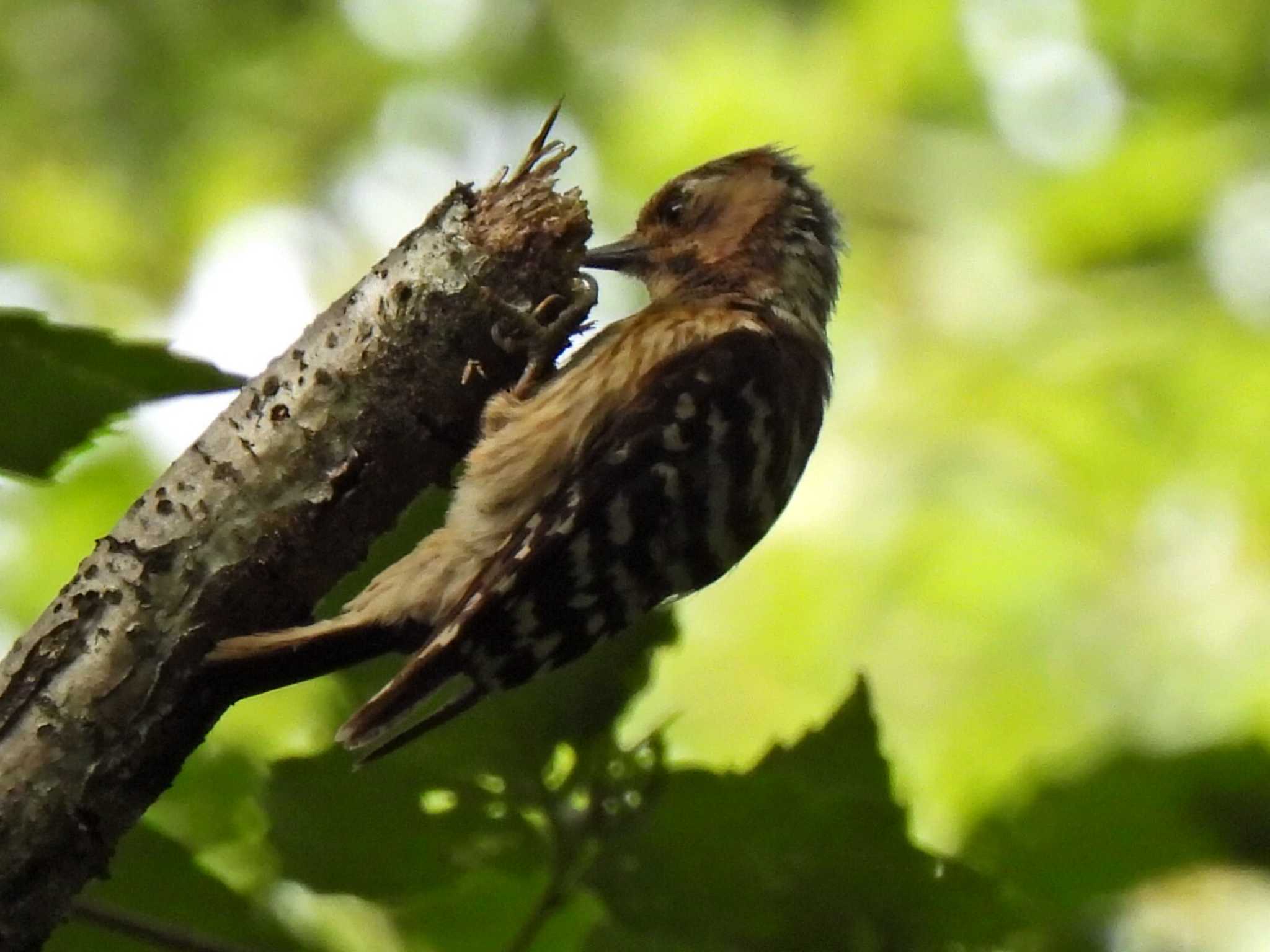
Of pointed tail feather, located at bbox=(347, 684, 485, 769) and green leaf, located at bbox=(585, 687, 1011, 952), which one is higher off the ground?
pointed tail feather, located at bbox=(347, 684, 485, 769)

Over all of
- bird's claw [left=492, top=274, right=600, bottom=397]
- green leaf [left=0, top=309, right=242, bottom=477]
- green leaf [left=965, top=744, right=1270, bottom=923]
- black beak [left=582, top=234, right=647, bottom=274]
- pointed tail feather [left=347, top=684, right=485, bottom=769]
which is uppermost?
black beak [left=582, top=234, right=647, bottom=274]

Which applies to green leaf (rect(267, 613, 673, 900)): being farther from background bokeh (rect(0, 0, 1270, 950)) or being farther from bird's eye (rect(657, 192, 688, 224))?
background bokeh (rect(0, 0, 1270, 950))

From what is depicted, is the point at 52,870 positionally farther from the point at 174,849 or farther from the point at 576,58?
the point at 576,58

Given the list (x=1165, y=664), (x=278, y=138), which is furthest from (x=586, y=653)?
(x=278, y=138)

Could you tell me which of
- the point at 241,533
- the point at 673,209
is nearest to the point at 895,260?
the point at 673,209

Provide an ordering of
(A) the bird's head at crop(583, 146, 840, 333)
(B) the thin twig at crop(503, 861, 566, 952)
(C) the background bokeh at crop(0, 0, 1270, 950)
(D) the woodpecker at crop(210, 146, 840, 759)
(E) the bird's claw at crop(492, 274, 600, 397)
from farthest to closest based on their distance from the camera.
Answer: (C) the background bokeh at crop(0, 0, 1270, 950) < (A) the bird's head at crop(583, 146, 840, 333) < (D) the woodpecker at crop(210, 146, 840, 759) < (E) the bird's claw at crop(492, 274, 600, 397) < (B) the thin twig at crop(503, 861, 566, 952)

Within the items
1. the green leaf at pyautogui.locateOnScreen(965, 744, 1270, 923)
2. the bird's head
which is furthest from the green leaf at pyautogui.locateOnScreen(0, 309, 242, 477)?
the bird's head

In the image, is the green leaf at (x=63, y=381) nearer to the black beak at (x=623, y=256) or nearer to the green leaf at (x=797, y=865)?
the green leaf at (x=797, y=865)
